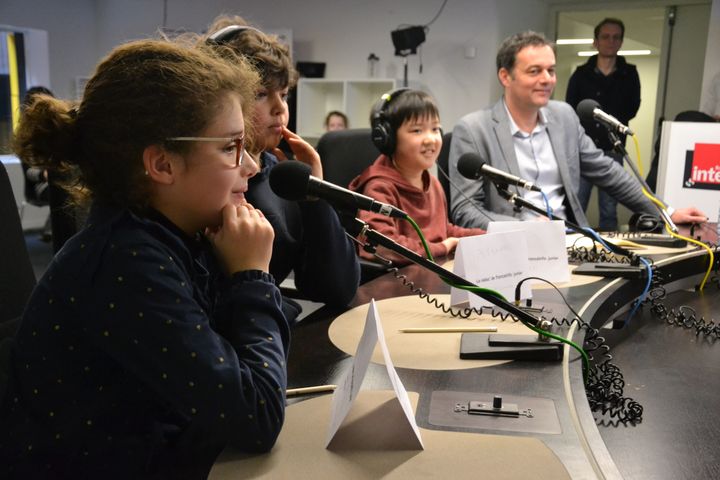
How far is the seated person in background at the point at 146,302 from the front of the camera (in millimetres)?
687

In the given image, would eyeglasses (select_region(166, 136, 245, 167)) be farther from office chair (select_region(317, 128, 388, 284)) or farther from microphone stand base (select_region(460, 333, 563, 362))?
office chair (select_region(317, 128, 388, 284))

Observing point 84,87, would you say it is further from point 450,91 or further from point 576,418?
point 450,91

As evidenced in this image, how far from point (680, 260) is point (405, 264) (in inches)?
29.1

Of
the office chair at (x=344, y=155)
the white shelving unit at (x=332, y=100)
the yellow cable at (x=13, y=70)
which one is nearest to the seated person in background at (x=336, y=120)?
the white shelving unit at (x=332, y=100)

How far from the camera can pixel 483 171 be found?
1.58 m

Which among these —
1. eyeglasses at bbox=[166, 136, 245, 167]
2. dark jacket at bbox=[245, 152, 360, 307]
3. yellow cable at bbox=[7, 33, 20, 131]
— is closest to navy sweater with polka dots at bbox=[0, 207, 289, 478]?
A: eyeglasses at bbox=[166, 136, 245, 167]

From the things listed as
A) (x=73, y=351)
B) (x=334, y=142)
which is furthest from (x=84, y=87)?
(x=334, y=142)

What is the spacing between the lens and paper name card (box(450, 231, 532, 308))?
3.92 ft

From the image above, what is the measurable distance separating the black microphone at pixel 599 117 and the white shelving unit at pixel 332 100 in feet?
12.2

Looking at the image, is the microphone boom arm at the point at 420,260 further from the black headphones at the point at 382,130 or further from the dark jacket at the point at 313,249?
A: the black headphones at the point at 382,130

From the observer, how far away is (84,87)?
79 cm

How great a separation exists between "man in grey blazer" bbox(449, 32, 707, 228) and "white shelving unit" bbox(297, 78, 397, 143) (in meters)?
3.14

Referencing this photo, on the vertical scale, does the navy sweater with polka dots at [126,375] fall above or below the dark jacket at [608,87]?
below

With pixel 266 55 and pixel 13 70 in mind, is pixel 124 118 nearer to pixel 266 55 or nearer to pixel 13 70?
pixel 266 55
